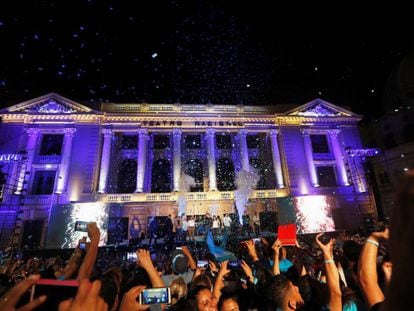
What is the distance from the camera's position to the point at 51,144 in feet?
87.9

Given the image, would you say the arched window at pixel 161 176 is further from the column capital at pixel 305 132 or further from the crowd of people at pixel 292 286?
the crowd of people at pixel 292 286

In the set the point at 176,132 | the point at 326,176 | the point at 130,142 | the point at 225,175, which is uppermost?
the point at 176,132

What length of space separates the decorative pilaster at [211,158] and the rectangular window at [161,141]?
4.84 meters

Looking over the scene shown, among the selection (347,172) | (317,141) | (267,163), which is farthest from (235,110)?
(347,172)

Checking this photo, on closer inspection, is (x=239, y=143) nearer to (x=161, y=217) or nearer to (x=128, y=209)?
(x=161, y=217)

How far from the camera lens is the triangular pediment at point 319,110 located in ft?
99.7

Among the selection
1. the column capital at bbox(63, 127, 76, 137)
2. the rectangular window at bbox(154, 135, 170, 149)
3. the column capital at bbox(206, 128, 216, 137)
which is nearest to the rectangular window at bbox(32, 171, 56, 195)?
the column capital at bbox(63, 127, 76, 137)

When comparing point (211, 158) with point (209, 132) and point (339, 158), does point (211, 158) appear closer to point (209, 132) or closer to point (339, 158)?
point (209, 132)

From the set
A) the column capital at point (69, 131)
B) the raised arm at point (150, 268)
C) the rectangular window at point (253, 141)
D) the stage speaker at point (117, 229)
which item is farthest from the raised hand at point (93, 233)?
the rectangular window at point (253, 141)

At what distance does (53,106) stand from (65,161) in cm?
626

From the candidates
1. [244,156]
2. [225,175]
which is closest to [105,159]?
[225,175]

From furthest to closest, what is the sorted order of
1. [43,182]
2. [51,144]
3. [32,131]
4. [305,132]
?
[305,132] < [51,144] < [32,131] < [43,182]

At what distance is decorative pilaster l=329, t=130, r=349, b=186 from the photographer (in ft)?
95.1

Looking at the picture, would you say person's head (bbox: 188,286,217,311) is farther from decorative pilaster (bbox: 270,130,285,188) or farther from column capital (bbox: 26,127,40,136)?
A: column capital (bbox: 26,127,40,136)
